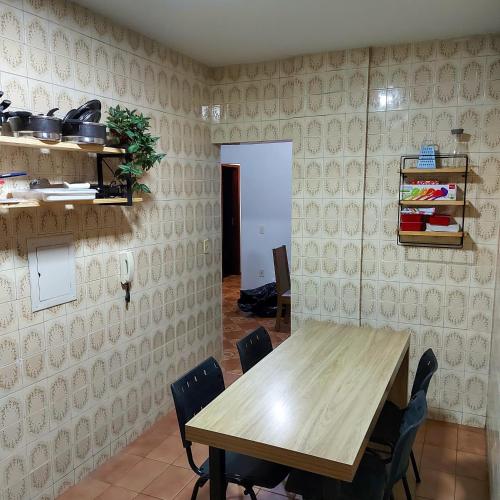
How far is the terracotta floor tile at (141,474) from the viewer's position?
256 centimetres

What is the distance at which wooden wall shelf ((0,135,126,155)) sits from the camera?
1.91 metres

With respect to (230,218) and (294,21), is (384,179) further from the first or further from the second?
(230,218)

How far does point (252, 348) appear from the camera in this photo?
2.63 metres

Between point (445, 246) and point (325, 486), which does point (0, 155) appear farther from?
point (445, 246)

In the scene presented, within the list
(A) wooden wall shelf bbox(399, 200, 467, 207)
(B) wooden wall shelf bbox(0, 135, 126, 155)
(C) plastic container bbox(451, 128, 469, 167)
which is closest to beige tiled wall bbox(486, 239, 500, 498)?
(A) wooden wall shelf bbox(399, 200, 467, 207)

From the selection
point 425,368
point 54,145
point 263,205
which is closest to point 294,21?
point 54,145

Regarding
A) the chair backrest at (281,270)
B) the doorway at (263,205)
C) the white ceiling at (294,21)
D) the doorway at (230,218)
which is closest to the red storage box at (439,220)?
the white ceiling at (294,21)

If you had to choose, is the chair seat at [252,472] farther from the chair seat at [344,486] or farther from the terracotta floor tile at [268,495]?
the terracotta floor tile at [268,495]

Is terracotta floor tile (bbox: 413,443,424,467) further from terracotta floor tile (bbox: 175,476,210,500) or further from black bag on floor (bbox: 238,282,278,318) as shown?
black bag on floor (bbox: 238,282,278,318)

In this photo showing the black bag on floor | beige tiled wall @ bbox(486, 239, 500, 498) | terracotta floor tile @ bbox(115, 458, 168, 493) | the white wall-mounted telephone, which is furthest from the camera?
the black bag on floor

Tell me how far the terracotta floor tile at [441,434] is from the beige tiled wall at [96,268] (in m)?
1.82

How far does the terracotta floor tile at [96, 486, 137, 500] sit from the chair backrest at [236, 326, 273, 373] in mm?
915

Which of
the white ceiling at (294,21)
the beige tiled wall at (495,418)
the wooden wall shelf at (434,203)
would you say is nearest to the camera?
the beige tiled wall at (495,418)

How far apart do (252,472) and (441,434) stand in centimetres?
174
